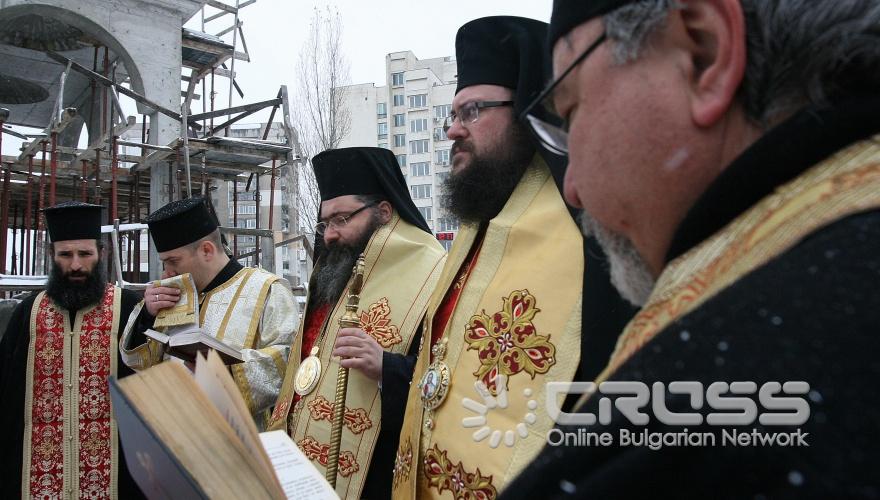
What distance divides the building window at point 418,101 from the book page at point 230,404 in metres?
60.0

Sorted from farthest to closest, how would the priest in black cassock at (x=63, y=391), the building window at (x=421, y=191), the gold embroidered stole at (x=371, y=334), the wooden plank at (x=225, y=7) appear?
the building window at (x=421, y=191) → the wooden plank at (x=225, y=7) → the priest in black cassock at (x=63, y=391) → the gold embroidered stole at (x=371, y=334)

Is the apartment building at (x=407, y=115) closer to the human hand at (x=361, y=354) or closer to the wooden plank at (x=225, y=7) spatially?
the wooden plank at (x=225, y=7)

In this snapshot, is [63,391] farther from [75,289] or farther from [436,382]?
[436,382]

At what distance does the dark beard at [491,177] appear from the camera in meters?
2.45

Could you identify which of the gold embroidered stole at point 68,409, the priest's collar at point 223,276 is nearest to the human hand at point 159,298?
the priest's collar at point 223,276

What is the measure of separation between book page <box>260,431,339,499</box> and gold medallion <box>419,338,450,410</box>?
1.90ft

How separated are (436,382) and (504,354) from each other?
29 centimetres

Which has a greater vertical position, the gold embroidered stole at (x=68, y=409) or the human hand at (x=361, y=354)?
the human hand at (x=361, y=354)

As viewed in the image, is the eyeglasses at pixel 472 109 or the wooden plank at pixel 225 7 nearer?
the eyeglasses at pixel 472 109

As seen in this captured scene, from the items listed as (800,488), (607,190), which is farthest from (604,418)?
(607,190)

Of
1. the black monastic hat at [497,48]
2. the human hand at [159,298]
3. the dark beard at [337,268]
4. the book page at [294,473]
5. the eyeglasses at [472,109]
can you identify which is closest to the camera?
the book page at [294,473]

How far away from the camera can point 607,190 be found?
92 cm

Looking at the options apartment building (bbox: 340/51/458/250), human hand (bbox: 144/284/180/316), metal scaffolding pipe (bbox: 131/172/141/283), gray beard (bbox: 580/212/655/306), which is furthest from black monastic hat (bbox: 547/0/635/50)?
apartment building (bbox: 340/51/458/250)

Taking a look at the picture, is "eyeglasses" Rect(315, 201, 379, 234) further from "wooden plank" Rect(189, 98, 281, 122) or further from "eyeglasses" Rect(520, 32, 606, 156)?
"wooden plank" Rect(189, 98, 281, 122)
